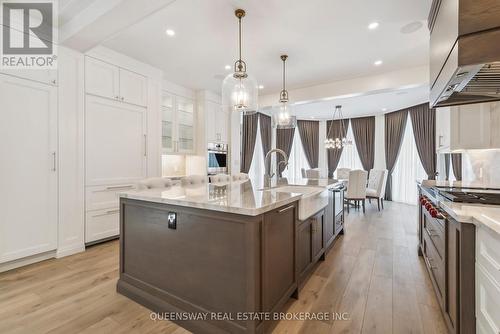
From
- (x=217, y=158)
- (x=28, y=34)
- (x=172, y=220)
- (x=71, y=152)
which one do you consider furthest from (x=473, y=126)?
(x=28, y=34)

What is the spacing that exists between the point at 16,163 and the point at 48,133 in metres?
0.45

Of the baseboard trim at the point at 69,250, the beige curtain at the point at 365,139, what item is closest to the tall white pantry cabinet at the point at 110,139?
the baseboard trim at the point at 69,250

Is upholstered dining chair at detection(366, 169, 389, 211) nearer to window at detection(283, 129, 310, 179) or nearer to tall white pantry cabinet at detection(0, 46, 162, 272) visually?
window at detection(283, 129, 310, 179)

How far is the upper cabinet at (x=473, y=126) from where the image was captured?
6.86 ft

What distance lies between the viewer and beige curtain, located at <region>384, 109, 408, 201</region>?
21.6 feet

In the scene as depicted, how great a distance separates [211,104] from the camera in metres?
5.18

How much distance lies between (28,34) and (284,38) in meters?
2.97

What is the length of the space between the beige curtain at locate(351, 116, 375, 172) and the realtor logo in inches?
300

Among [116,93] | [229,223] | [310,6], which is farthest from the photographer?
[116,93]

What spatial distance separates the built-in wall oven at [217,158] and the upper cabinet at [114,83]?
175 centimetres

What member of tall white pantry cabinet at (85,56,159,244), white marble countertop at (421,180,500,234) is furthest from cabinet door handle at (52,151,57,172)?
white marble countertop at (421,180,500,234)

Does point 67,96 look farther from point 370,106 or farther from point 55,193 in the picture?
point 370,106

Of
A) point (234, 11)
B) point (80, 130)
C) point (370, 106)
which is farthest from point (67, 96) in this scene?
point (370, 106)

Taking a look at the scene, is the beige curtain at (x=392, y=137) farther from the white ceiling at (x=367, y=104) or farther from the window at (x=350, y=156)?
the window at (x=350, y=156)
